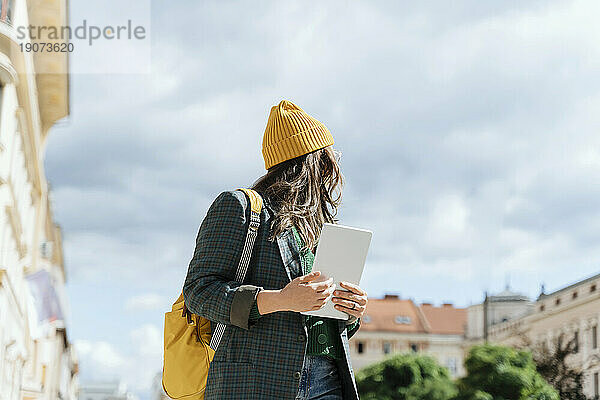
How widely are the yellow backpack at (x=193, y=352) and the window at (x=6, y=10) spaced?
13.7 m

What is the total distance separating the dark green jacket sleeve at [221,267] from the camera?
9.44 feet

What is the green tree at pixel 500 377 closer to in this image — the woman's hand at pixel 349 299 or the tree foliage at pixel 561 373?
the tree foliage at pixel 561 373

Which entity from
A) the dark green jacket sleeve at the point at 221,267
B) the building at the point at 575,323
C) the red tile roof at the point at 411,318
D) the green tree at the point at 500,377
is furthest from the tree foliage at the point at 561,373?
the red tile roof at the point at 411,318

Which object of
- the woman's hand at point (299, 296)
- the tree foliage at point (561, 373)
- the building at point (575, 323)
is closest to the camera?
the woman's hand at point (299, 296)

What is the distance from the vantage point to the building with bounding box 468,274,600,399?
172 ft

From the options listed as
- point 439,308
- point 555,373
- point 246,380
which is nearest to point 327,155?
point 246,380

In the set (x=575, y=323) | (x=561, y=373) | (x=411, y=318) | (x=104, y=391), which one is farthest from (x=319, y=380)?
(x=104, y=391)

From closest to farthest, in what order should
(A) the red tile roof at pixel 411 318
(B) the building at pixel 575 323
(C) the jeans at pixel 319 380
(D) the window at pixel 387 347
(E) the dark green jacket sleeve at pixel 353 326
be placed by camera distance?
(C) the jeans at pixel 319 380 → (E) the dark green jacket sleeve at pixel 353 326 → (B) the building at pixel 575 323 → (D) the window at pixel 387 347 → (A) the red tile roof at pixel 411 318

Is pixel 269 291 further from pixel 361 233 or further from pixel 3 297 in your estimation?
pixel 3 297

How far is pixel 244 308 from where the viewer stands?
2.86m

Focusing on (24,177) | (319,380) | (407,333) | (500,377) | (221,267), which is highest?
(24,177)

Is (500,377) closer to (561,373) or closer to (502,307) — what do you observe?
(561,373)

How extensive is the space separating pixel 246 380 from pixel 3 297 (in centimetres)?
1543

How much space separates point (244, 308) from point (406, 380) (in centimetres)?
6155
